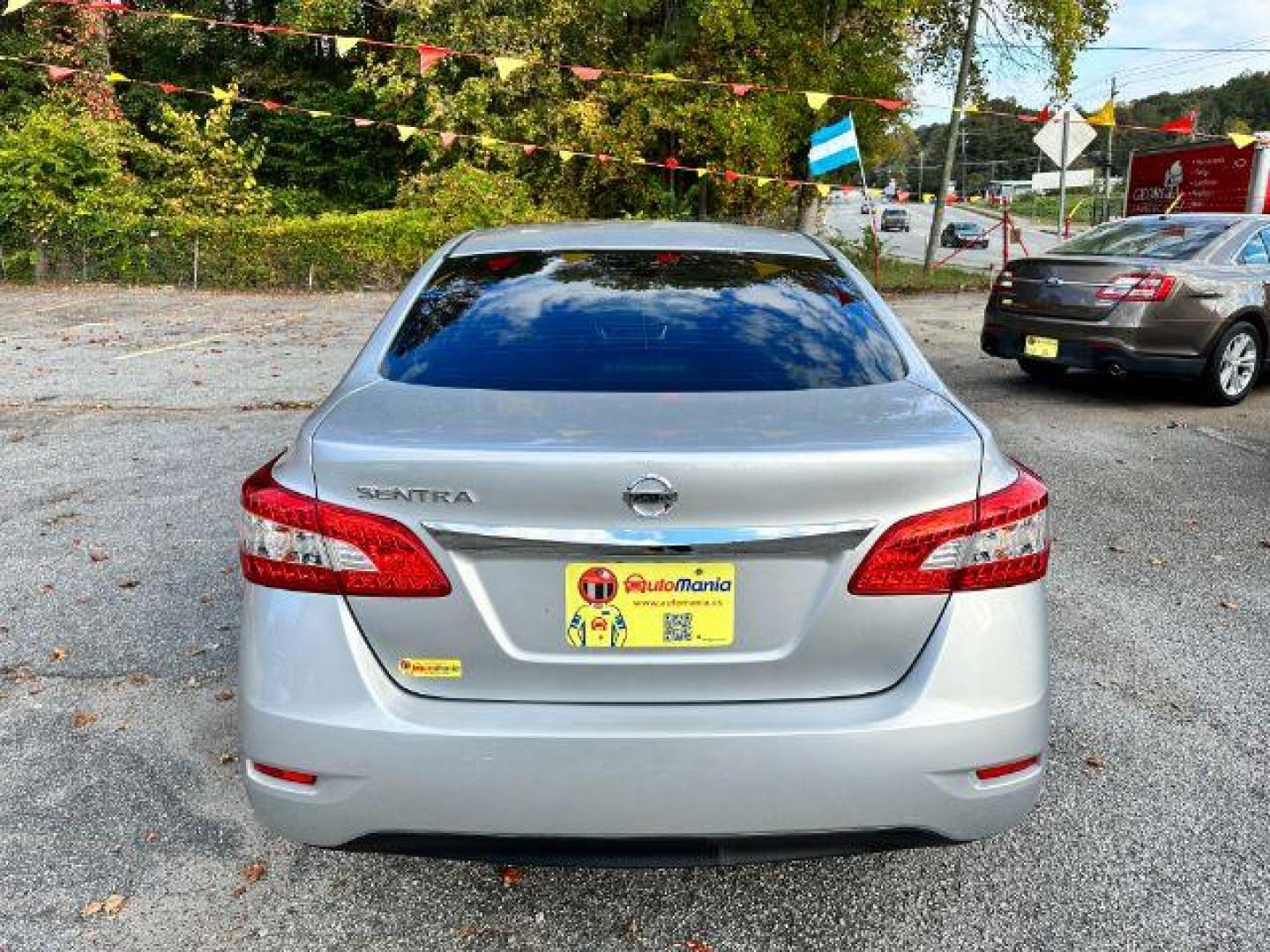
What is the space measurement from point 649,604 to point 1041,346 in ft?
23.8

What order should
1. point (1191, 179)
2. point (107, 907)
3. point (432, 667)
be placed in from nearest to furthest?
point (432, 667) → point (107, 907) → point (1191, 179)

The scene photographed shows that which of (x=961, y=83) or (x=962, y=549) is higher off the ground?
(x=961, y=83)

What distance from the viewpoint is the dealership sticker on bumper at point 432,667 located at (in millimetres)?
2072

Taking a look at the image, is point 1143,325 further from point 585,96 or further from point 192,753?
point 585,96

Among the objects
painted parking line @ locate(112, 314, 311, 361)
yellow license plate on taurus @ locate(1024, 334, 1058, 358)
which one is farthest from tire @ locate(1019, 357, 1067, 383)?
painted parking line @ locate(112, 314, 311, 361)

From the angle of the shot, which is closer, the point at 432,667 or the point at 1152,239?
the point at 432,667

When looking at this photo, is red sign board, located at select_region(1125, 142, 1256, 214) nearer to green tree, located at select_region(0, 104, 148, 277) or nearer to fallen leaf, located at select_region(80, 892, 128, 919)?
fallen leaf, located at select_region(80, 892, 128, 919)

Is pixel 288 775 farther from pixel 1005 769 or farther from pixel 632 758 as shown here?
pixel 1005 769

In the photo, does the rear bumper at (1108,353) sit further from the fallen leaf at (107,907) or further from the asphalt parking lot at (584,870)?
the fallen leaf at (107,907)

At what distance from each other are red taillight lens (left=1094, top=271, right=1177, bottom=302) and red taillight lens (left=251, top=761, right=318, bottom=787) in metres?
7.58

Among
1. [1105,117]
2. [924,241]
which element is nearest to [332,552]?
[1105,117]

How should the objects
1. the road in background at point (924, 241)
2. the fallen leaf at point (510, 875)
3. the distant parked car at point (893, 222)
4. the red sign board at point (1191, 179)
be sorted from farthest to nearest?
the distant parked car at point (893, 222) < the road in background at point (924, 241) < the red sign board at point (1191, 179) < the fallen leaf at point (510, 875)

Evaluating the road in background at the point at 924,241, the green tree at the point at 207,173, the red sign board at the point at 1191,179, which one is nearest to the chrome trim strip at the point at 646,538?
the red sign board at the point at 1191,179

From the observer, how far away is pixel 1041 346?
841cm
